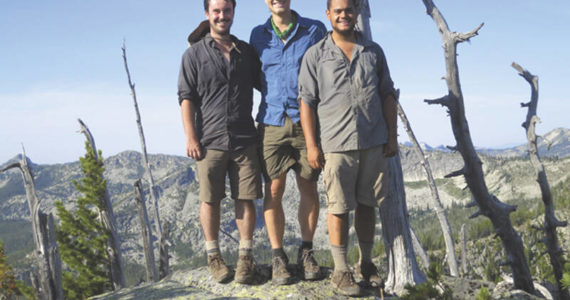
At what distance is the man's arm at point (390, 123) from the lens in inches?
195

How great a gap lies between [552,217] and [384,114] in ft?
21.5

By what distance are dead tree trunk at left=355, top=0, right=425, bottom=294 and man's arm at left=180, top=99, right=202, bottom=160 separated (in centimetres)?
262

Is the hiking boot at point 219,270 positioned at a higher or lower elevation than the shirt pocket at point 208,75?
lower

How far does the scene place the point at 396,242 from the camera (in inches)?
228

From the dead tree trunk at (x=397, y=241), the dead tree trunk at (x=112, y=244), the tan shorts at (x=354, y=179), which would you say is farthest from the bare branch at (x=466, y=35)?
the dead tree trunk at (x=112, y=244)

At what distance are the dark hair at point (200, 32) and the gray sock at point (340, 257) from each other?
10.7 feet

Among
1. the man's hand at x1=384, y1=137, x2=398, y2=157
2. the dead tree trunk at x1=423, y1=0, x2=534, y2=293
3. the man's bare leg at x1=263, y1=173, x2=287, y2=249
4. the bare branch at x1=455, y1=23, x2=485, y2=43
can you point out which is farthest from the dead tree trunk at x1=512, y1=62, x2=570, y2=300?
the man's bare leg at x1=263, y1=173, x2=287, y2=249

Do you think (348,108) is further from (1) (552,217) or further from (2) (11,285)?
(2) (11,285)

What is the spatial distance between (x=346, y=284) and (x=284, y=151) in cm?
178

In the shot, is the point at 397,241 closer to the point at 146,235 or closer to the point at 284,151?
the point at 284,151

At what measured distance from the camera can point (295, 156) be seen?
533 cm

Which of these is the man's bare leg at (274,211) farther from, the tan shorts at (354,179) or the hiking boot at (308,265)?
the tan shorts at (354,179)


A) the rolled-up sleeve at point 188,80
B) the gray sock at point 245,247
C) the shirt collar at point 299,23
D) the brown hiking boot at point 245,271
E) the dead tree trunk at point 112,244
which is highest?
the shirt collar at point 299,23

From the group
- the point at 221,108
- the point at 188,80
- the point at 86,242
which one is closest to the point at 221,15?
the point at 188,80
